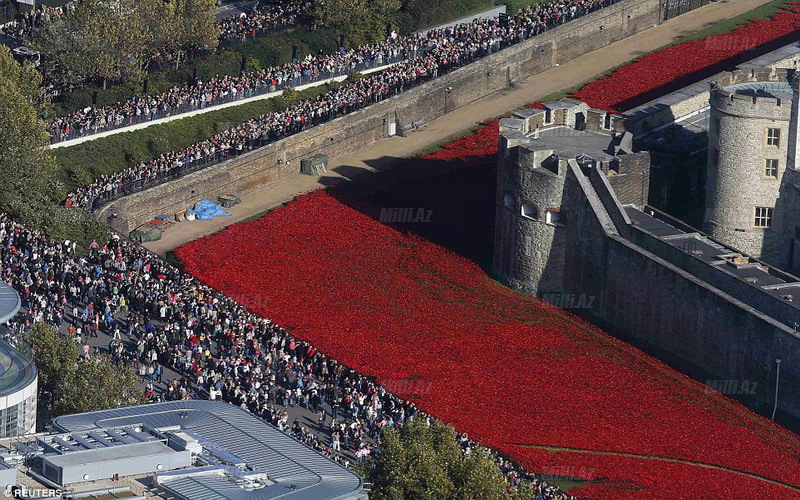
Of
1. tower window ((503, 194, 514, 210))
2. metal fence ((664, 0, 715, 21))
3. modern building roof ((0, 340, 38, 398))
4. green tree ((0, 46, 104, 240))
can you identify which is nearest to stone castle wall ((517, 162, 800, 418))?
tower window ((503, 194, 514, 210))

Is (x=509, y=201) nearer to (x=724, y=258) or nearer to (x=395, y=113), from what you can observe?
(x=724, y=258)

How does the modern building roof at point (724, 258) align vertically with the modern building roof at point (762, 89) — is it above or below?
below

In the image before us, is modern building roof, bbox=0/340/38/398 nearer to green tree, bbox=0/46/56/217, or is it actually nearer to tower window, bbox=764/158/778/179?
green tree, bbox=0/46/56/217

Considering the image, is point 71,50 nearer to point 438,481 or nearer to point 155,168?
point 155,168

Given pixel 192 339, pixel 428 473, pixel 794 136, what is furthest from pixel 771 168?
pixel 428 473

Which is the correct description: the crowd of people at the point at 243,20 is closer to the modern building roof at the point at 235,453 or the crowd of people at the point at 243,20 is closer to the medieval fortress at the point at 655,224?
the medieval fortress at the point at 655,224

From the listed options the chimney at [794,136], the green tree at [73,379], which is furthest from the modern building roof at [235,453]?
the chimney at [794,136]
